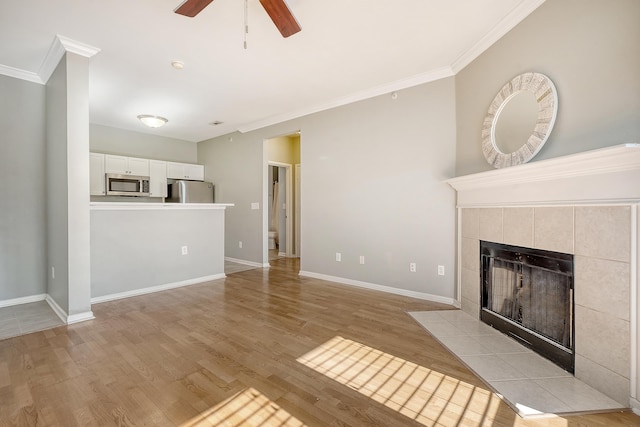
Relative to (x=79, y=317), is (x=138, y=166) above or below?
above

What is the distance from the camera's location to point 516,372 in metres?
1.88

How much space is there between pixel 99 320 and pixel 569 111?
4.28 meters

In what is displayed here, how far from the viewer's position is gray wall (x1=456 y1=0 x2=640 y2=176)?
1.65 metres

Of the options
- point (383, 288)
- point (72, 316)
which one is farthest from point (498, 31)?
point (72, 316)

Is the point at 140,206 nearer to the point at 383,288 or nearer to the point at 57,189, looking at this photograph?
the point at 57,189

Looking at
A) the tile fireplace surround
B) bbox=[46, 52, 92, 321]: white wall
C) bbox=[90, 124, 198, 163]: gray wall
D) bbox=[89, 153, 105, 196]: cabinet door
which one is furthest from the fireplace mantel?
bbox=[90, 124, 198, 163]: gray wall

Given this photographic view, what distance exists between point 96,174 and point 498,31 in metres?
6.22

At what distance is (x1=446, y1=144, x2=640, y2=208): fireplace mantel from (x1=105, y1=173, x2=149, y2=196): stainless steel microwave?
5762 mm

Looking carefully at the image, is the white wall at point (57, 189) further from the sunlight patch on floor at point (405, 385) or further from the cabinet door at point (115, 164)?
the sunlight patch on floor at point (405, 385)

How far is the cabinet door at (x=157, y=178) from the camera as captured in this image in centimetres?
582

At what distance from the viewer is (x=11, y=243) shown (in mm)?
3242

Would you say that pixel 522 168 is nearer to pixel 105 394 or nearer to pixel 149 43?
pixel 105 394

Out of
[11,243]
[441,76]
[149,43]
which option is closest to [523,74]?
[441,76]

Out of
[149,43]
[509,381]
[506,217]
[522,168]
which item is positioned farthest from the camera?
[149,43]
